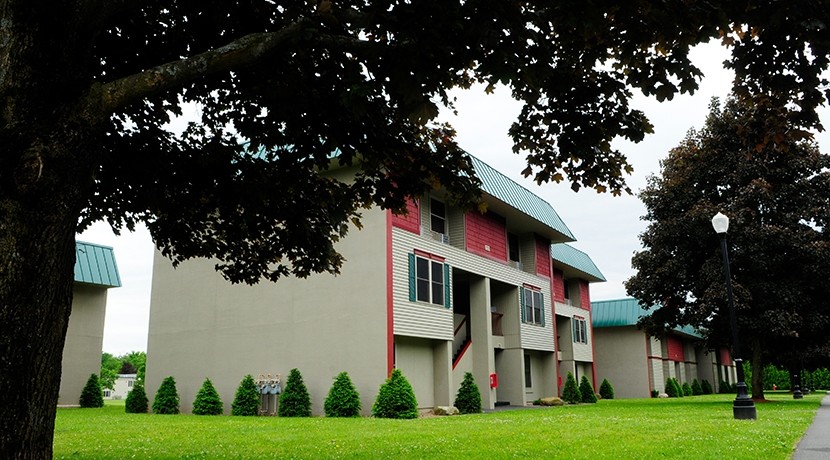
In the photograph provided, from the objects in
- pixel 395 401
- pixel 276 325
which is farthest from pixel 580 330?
pixel 395 401

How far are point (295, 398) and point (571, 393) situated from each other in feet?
47.8

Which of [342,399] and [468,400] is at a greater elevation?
[342,399]

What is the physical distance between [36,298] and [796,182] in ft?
83.2

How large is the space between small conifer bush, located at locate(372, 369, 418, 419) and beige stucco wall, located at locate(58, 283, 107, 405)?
15.2 metres

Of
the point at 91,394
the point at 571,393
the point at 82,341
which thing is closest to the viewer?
the point at 91,394

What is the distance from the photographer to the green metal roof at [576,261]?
35.2m

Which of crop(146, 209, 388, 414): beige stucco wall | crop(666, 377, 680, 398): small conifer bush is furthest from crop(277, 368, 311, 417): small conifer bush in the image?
crop(666, 377, 680, 398): small conifer bush

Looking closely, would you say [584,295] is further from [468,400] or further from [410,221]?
[410,221]

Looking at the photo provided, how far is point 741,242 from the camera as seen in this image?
2384 cm

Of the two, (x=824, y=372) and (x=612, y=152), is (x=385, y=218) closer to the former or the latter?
(x=612, y=152)

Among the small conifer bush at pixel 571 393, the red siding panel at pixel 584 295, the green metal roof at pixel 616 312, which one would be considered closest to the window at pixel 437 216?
the small conifer bush at pixel 571 393

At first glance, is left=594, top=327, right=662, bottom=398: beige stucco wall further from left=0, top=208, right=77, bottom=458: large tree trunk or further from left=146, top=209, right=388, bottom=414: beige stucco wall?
left=0, top=208, right=77, bottom=458: large tree trunk

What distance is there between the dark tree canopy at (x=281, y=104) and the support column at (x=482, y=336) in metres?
15.3

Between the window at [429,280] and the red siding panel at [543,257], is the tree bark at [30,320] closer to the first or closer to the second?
the window at [429,280]
